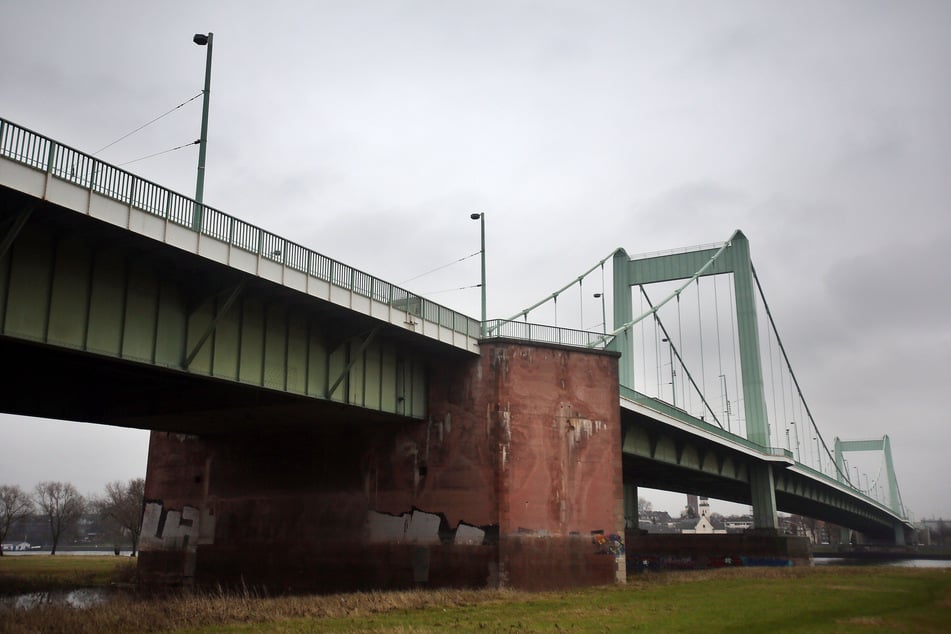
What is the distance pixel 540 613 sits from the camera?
24516mm

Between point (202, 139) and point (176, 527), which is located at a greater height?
point (202, 139)

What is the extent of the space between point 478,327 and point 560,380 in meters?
4.51

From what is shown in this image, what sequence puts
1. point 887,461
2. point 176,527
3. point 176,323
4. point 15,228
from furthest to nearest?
point 887,461 < point 176,527 < point 176,323 < point 15,228

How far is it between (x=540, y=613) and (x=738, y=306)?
167 feet

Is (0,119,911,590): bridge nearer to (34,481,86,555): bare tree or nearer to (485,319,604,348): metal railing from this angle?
(485,319,604,348): metal railing

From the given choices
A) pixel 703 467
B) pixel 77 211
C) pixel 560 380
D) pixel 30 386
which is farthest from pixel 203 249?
pixel 703 467

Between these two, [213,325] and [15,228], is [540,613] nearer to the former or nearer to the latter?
[213,325]

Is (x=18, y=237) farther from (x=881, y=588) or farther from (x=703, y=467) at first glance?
(x=703, y=467)

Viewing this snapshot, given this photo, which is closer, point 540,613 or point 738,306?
point 540,613

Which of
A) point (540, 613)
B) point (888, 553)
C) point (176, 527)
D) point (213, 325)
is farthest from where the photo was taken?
point (888, 553)

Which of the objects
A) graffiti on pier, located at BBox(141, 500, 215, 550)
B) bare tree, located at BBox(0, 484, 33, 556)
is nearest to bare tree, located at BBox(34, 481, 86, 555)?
bare tree, located at BBox(0, 484, 33, 556)

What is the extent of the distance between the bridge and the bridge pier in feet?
0.31

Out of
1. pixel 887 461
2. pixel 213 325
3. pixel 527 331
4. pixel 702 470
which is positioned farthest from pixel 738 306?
pixel 887 461

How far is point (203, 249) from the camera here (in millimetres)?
23766
